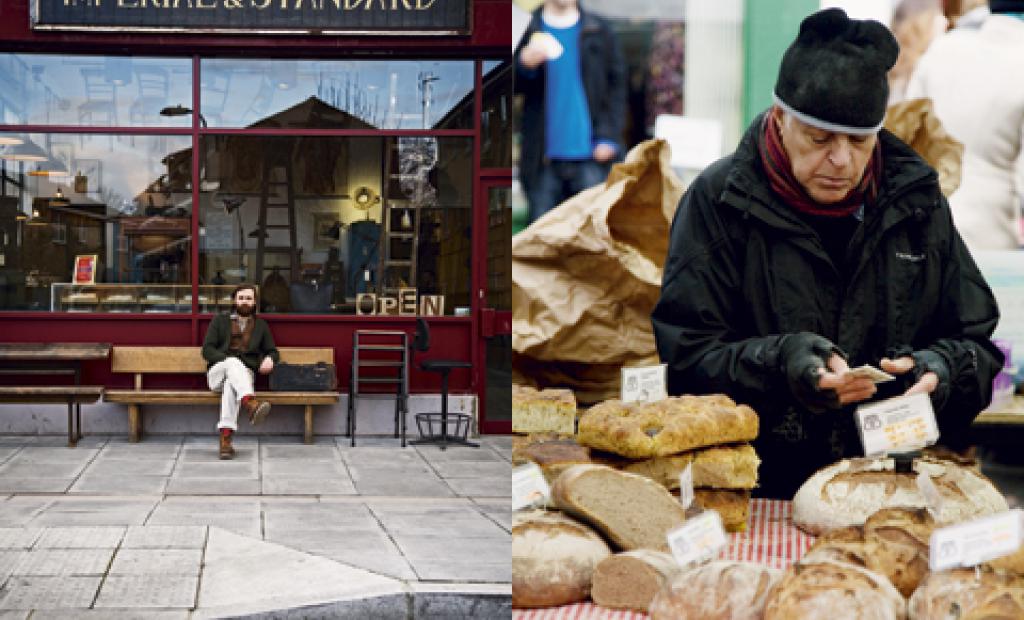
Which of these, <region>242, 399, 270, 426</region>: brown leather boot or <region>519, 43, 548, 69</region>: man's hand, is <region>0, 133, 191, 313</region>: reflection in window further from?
<region>519, 43, 548, 69</region>: man's hand

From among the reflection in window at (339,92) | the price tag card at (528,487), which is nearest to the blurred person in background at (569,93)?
the price tag card at (528,487)

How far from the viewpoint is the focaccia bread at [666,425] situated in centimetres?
288

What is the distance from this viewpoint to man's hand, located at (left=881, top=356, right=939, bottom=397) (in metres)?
2.75

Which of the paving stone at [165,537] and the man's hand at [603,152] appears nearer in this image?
the man's hand at [603,152]

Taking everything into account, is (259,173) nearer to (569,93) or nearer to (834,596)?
(569,93)

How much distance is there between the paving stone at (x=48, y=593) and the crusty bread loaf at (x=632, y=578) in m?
4.15

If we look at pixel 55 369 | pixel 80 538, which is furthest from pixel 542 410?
pixel 55 369

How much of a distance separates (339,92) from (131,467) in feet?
14.1

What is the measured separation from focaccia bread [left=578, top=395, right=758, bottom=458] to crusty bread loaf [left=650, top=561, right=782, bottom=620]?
1.15 feet

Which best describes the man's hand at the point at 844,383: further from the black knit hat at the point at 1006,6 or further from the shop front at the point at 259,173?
the shop front at the point at 259,173

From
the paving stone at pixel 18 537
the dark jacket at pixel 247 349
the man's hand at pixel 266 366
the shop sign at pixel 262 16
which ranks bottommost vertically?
the paving stone at pixel 18 537

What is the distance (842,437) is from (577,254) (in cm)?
82

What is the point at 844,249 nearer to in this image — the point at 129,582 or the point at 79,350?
the point at 129,582

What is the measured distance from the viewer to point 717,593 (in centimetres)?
253
